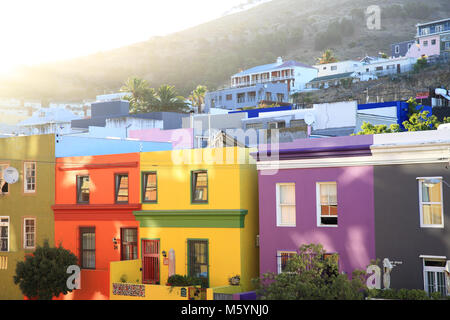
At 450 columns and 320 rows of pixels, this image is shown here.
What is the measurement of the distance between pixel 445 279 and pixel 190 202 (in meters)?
12.4

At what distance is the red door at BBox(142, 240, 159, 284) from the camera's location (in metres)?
33.7

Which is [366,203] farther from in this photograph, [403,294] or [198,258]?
[198,258]

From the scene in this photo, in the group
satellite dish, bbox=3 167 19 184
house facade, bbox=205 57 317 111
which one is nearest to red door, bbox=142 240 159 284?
satellite dish, bbox=3 167 19 184

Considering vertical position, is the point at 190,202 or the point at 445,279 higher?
the point at 190,202

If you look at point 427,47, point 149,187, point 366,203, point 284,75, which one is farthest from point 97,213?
point 427,47

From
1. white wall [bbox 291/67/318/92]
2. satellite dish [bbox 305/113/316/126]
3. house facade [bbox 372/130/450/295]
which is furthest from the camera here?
Result: white wall [bbox 291/67/318/92]

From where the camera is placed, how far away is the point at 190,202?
32.6 m

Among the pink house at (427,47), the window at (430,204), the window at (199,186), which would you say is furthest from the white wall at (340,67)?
the window at (430,204)

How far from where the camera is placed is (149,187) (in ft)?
114

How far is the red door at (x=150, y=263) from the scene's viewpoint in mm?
33656

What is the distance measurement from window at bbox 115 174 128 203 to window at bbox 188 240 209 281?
5.23 m

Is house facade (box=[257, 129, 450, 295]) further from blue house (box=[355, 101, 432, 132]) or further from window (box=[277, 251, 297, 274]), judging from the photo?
blue house (box=[355, 101, 432, 132])
